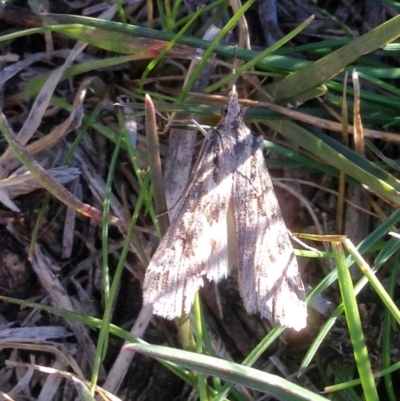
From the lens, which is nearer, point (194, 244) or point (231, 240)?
point (194, 244)

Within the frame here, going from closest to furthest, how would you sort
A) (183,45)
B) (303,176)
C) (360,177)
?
(360,177) < (183,45) < (303,176)

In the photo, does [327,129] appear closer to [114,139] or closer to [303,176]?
[303,176]

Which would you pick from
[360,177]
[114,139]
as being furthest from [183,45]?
[360,177]
